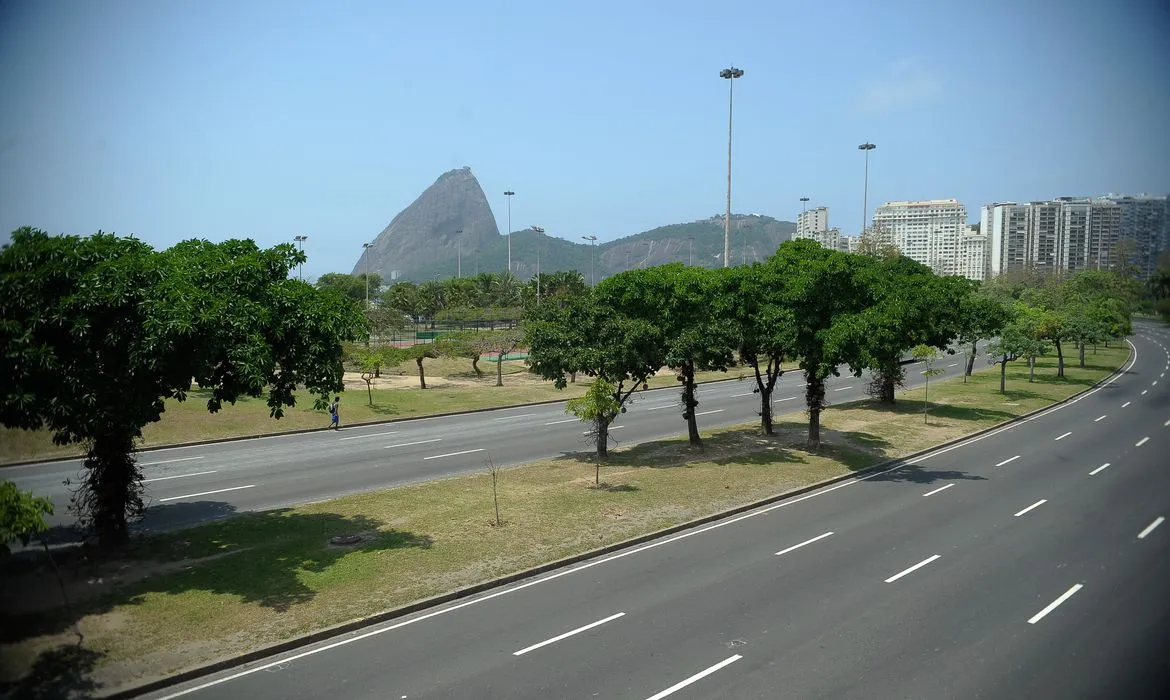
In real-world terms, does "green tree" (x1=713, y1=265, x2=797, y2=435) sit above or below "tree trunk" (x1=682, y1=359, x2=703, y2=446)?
above

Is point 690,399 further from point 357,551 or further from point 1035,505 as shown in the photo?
point 357,551

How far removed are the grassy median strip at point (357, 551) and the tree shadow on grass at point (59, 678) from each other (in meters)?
0.06

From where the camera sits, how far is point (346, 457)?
86.5ft

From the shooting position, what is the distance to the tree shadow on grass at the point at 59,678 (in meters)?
9.49

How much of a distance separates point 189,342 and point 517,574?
24.3 feet

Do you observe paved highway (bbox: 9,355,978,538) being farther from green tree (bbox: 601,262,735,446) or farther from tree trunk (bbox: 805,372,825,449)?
tree trunk (bbox: 805,372,825,449)

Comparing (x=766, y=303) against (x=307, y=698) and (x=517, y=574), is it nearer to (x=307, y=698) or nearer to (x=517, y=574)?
(x=517, y=574)

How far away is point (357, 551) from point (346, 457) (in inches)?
450

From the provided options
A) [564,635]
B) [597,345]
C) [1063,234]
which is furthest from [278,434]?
[1063,234]

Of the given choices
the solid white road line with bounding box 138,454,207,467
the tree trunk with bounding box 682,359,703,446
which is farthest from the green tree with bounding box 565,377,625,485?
the solid white road line with bounding box 138,454,207,467

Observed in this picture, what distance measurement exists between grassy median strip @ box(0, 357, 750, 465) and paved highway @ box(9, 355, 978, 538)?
91cm

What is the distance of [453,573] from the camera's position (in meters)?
14.4

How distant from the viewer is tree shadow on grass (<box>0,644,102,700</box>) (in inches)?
374

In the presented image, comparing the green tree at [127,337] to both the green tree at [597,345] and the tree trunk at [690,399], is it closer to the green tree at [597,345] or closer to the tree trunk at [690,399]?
the green tree at [597,345]
